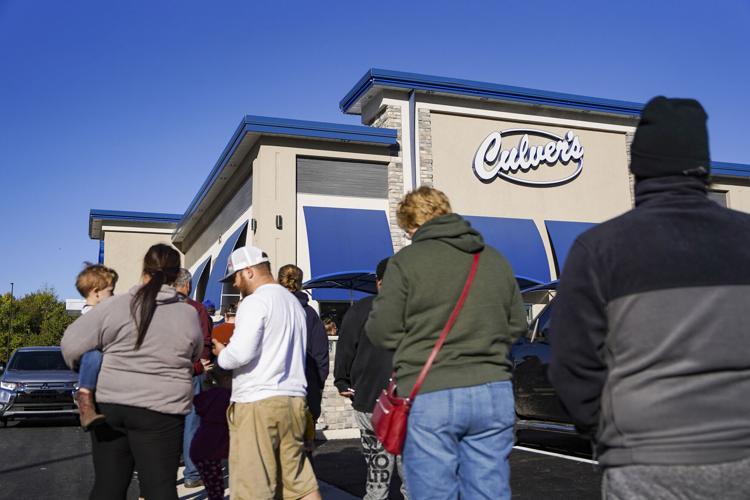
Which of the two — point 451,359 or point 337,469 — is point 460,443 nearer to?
point 451,359

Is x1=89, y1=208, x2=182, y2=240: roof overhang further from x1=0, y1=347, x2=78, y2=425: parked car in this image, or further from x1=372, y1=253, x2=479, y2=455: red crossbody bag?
x1=372, y1=253, x2=479, y2=455: red crossbody bag

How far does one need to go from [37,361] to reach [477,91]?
1151 cm

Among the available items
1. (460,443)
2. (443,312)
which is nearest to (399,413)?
(460,443)

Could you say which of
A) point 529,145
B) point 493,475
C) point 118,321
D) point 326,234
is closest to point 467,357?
point 493,475

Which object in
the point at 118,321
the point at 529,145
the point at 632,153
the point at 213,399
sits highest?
the point at 529,145

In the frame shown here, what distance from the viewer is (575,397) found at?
2096 mm

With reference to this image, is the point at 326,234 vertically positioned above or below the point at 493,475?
above

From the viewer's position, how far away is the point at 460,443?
317cm

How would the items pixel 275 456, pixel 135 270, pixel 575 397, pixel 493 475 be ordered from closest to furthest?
1. pixel 575 397
2. pixel 493 475
3. pixel 275 456
4. pixel 135 270

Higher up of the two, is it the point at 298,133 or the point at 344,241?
the point at 298,133

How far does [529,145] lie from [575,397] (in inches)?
591

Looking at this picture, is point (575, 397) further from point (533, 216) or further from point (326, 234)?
point (533, 216)

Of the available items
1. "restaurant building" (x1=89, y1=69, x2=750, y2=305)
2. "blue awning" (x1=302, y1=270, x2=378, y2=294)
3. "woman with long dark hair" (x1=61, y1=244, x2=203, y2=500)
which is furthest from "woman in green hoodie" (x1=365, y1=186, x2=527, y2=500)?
"restaurant building" (x1=89, y1=69, x2=750, y2=305)

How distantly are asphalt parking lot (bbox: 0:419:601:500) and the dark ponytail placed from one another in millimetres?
3140
